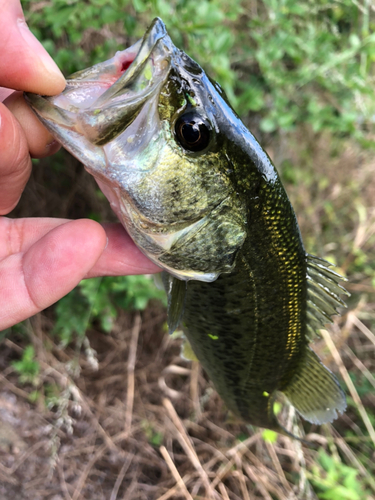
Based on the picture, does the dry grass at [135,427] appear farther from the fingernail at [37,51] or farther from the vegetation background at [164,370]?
the fingernail at [37,51]

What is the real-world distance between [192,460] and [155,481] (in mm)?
345

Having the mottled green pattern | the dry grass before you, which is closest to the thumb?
the mottled green pattern

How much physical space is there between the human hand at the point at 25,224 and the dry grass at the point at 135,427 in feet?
4.56

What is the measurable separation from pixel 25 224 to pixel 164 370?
211 centimetres

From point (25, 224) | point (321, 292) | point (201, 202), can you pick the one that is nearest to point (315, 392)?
point (321, 292)

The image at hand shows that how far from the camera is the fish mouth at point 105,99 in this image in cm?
87

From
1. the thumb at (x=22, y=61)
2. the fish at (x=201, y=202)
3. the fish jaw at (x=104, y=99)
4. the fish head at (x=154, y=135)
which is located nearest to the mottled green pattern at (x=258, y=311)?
the fish at (x=201, y=202)

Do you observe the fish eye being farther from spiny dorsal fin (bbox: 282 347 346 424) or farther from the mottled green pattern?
spiny dorsal fin (bbox: 282 347 346 424)

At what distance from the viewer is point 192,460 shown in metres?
2.54

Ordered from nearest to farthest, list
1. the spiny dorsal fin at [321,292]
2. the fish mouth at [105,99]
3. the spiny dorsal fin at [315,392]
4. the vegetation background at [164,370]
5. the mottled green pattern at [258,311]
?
the fish mouth at [105,99]
the mottled green pattern at [258,311]
the spiny dorsal fin at [321,292]
the spiny dorsal fin at [315,392]
the vegetation background at [164,370]

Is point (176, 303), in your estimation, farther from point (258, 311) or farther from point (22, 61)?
point (22, 61)

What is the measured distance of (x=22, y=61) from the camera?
0.90 metres

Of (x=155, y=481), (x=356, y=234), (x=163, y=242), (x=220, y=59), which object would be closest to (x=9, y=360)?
(x=155, y=481)

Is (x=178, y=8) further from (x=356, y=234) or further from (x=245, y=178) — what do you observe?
(x=356, y=234)
